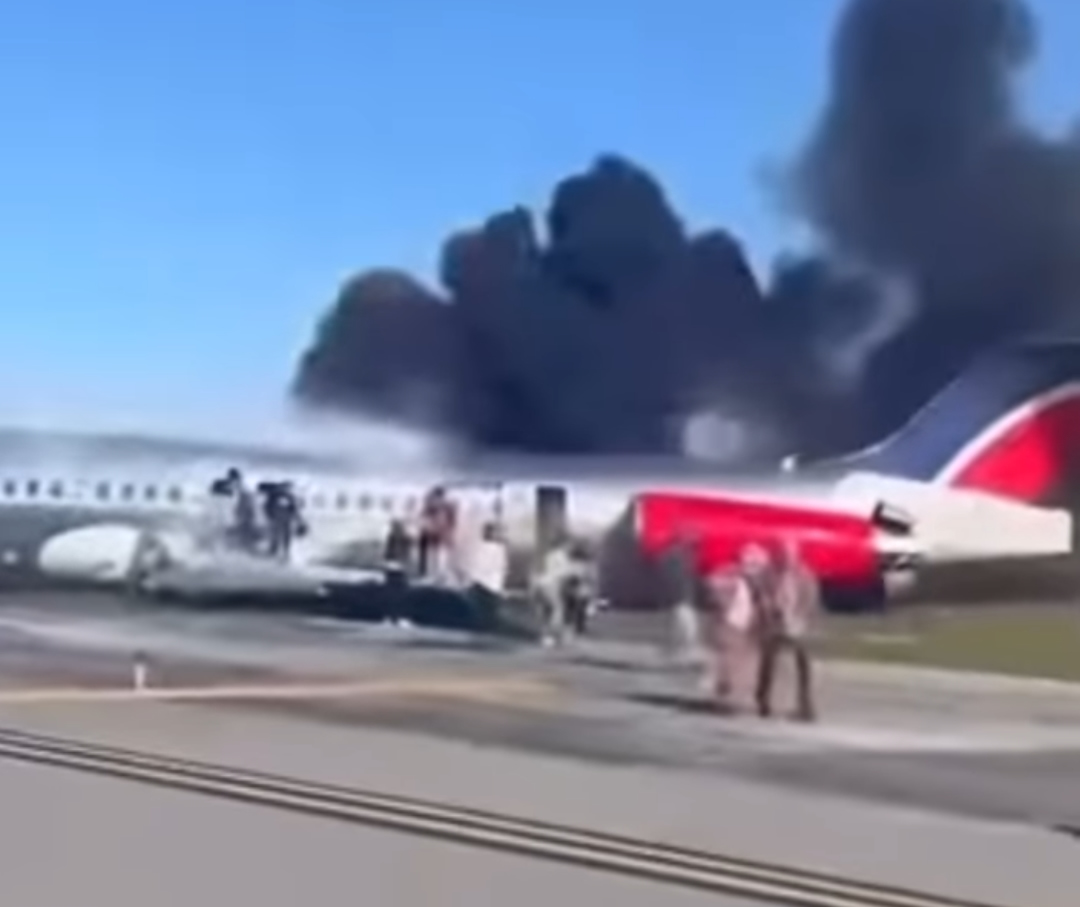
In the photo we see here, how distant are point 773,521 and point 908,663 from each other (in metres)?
0.35

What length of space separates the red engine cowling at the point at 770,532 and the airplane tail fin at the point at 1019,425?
0.63ft

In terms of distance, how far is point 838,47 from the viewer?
178 inches

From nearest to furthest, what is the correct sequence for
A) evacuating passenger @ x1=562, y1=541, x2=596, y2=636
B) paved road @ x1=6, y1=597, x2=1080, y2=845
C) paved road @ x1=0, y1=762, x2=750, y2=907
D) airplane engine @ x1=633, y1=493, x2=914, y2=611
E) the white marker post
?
1. paved road @ x1=0, y1=762, x2=750, y2=907
2. paved road @ x1=6, y1=597, x2=1080, y2=845
3. airplane engine @ x1=633, y1=493, x2=914, y2=611
4. evacuating passenger @ x1=562, y1=541, x2=596, y2=636
5. the white marker post

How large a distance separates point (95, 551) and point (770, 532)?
143 cm

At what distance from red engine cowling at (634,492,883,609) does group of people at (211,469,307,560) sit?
72cm

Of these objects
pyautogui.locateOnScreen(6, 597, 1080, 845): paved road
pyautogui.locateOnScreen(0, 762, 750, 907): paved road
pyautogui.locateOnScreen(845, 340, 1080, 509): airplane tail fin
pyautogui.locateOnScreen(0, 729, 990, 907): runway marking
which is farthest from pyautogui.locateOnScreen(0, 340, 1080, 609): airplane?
pyautogui.locateOnScreen(0, 762, 750, 907): paved road

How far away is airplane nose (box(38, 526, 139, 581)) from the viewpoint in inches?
203

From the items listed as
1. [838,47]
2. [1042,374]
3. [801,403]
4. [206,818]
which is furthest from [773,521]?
[206,818]

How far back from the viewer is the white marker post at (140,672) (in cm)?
527

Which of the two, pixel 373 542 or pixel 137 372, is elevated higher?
pixel 137 372

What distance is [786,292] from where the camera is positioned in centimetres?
457

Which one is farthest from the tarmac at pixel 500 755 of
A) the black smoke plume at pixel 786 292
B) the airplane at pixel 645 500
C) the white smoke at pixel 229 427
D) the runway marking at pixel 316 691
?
the black smoke plume at pixel 786 292

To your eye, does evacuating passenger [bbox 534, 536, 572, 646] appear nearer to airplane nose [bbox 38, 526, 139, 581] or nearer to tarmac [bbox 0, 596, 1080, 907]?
tarmac [bbox 0, 596, 1080, 907]

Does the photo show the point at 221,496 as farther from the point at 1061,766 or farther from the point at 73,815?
the point at 1061,766
